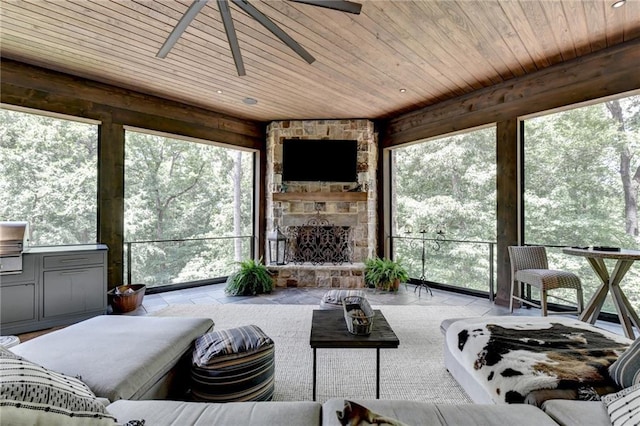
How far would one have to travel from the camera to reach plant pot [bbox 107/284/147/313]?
3703mm

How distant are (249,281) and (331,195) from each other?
6.67 feet

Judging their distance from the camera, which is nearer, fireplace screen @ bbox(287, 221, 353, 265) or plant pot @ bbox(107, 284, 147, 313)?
plant pot @ bbox(107, 284, 147, 313)

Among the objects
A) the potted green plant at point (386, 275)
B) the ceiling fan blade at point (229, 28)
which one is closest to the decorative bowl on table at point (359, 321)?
the ceiling fan blade at point (229, 28)

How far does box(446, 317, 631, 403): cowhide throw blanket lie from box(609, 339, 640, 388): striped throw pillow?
5cm

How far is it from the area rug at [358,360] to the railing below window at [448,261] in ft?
4.36

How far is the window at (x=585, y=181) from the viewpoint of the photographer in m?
3.69

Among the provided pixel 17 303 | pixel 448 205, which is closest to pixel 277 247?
pixel 17 303

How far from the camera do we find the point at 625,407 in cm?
105

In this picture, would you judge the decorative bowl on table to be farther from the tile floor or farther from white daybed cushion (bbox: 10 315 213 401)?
the tile floor

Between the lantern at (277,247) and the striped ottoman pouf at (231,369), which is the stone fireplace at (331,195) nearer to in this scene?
the lantern at (277,247)

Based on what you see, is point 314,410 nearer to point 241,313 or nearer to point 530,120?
point 241,313

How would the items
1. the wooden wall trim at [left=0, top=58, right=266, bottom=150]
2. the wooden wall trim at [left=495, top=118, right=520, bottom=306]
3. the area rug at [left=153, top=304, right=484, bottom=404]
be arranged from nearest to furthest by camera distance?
1. the area rug at [left=153, top=304, right=484, bottom=404]
2. the wooden wall trim at [left=0, top=58, right=266, bottom=150]
3. the wooden wall trim at [left=495, top=118, right=520, bottom=306]

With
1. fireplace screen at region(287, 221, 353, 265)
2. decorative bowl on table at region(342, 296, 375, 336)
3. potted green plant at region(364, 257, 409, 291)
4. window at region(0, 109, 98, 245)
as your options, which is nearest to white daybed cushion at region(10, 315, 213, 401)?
decorative bowl on table at region(342, 296, 375, 336)

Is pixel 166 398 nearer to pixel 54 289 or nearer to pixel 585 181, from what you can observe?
pixel 54 289
